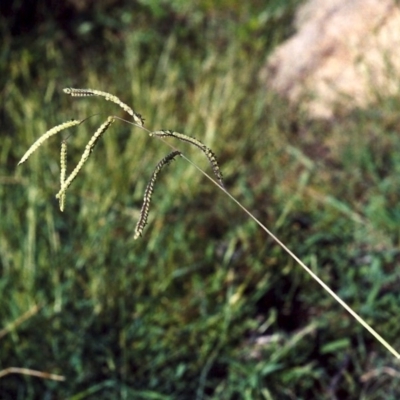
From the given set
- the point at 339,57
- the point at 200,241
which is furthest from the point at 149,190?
the point at 339,57

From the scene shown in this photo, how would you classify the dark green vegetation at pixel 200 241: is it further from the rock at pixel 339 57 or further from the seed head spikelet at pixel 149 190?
the seed head spikelet at pixel 149 190

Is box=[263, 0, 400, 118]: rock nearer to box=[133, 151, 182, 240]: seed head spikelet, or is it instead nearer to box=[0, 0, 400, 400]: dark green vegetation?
box=[0, 0, 400, 400]: dark green vegetation

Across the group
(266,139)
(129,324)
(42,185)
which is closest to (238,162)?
(266,139)

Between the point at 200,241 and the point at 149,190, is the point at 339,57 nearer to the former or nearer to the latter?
the point at 200,241

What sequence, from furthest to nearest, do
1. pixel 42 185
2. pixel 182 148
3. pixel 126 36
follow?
pixel 126 36 < pixel 182 148 < pixel 42 185

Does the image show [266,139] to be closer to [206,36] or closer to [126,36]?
[206,36]
